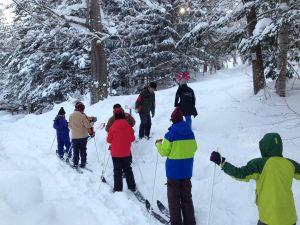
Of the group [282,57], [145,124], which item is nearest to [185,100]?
[145,124]

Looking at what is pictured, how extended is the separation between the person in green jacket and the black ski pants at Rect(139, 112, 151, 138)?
5.87 metres

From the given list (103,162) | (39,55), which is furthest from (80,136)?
(39,55)

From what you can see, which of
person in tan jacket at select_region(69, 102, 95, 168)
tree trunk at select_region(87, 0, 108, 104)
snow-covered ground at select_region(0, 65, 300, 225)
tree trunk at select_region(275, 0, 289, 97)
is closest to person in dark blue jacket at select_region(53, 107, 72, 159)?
snow-covered ground at select_region(0, 65, 300, 225)

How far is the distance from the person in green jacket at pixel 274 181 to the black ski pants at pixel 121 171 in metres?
3.96

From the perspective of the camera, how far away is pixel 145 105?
33.9 ft

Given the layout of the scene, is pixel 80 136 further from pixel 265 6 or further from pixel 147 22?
pixel 147 22

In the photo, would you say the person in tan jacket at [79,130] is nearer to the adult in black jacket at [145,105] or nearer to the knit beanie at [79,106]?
the knit beanie at [79,106]

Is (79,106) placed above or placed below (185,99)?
below

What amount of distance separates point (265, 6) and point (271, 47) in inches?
74.8

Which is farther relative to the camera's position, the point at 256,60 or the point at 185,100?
the point at 256,60

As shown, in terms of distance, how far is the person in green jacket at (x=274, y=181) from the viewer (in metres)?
4.48

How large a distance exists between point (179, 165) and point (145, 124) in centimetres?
437

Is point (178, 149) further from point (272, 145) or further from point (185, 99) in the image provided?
point (185, 99)

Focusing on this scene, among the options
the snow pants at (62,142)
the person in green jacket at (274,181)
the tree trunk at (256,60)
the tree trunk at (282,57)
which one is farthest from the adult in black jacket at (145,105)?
the person in green jacket at (274,181)
